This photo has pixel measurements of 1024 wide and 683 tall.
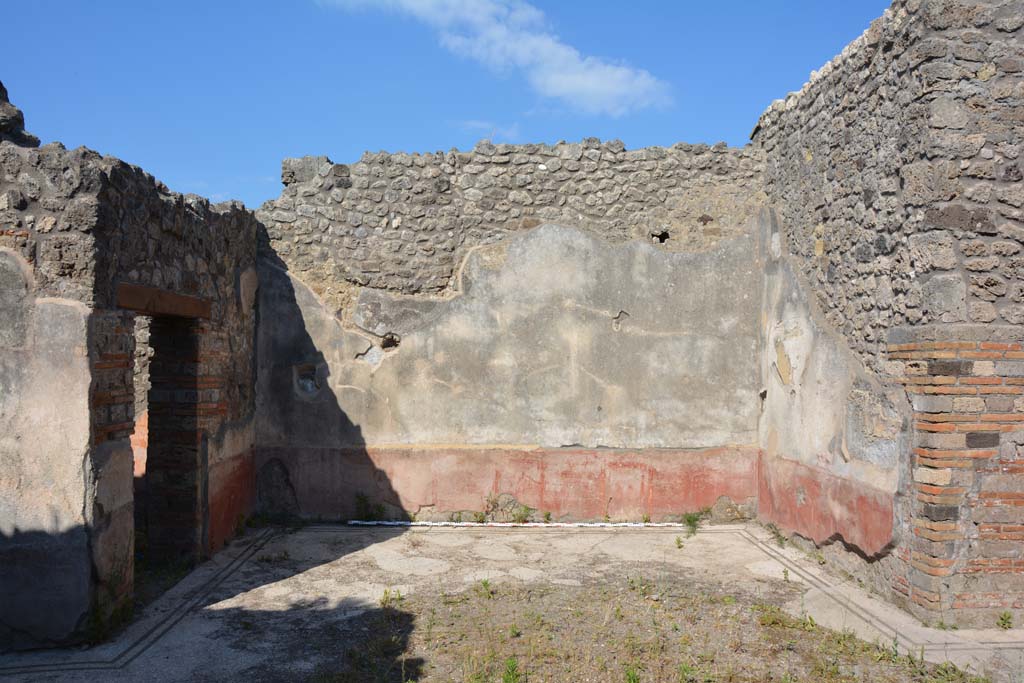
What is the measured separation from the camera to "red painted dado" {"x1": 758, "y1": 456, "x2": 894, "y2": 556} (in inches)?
181

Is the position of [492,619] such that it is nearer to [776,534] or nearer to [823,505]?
[823,505]

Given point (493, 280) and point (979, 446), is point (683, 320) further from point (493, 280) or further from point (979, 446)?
point (979, 446)

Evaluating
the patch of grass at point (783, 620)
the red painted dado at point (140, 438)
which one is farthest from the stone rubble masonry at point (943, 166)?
the red painted dado at point (140, 438)

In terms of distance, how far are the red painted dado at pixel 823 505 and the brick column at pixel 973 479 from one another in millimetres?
→ 381

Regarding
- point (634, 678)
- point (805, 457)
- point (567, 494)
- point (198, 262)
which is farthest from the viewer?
point (567, 494)

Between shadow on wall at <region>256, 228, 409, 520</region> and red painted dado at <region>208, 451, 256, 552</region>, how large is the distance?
18 centimetres

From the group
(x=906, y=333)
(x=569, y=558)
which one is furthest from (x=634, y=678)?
(x=906, y=333)

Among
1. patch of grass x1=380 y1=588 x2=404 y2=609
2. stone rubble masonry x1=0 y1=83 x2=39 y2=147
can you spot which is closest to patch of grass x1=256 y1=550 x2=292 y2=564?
patch of grass x1=380 y1=588 x2=404 y2=609

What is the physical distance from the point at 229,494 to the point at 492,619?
266 centimetres

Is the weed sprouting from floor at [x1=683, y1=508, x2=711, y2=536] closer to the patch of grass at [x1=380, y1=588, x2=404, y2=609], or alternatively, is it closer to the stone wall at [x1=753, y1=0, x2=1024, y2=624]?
the stone wall at [x1=753, y1=0, x2=1024, y2=624]

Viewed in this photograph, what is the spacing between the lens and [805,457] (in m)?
5.61

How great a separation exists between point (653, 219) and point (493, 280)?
149 centimetres

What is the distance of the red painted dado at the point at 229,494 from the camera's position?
17.9ft

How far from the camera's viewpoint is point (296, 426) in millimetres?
6523
